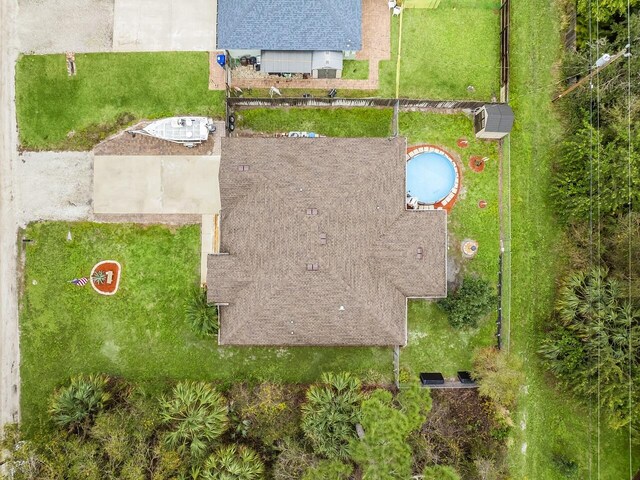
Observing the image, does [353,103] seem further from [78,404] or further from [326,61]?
[78,404]

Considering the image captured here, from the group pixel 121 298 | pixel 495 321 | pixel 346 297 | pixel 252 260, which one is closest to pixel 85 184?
pixel 121 298

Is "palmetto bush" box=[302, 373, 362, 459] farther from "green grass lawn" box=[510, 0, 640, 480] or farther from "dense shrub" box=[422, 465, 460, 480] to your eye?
"green grass lawn" box=[510, 0, 640, 480]

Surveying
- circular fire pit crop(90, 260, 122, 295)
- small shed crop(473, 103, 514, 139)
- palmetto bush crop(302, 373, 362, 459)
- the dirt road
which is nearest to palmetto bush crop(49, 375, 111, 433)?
the dirt road

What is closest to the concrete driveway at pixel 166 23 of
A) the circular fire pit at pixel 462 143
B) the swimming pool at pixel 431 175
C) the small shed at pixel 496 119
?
the swimming pool at pixel 431 175

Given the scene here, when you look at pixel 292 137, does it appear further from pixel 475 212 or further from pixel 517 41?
pixel 517 41

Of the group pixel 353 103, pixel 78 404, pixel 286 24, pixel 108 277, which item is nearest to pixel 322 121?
pixel 353 103

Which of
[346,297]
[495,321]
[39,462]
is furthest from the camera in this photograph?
[495,321]

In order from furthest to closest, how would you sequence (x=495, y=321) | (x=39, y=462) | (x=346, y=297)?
1. (x=495, y=321)
2. (x=346, y=297)
3. (x=39, y=462)
